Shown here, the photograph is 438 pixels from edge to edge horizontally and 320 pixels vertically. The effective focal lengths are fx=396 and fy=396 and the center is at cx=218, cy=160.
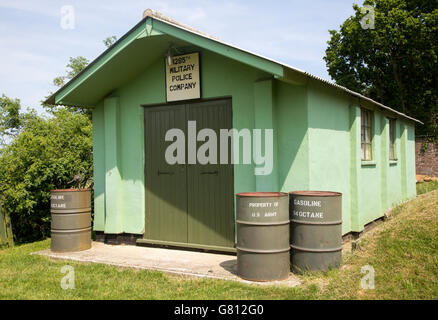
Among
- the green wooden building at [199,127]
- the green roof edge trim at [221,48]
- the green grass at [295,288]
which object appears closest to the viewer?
the green grass at [295,288]

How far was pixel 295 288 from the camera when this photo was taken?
500cm

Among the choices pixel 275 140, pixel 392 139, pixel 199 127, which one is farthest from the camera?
pixel 392 139

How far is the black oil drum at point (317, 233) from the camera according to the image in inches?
215

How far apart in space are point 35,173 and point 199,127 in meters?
4.39

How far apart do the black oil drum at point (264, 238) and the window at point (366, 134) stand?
4539 millimetres

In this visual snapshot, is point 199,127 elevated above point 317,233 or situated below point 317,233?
above

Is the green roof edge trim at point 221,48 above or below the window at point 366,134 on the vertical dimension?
above

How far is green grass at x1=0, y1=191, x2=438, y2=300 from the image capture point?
485cm

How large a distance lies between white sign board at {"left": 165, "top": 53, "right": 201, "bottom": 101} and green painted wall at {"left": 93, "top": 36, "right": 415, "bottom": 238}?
0.16m
